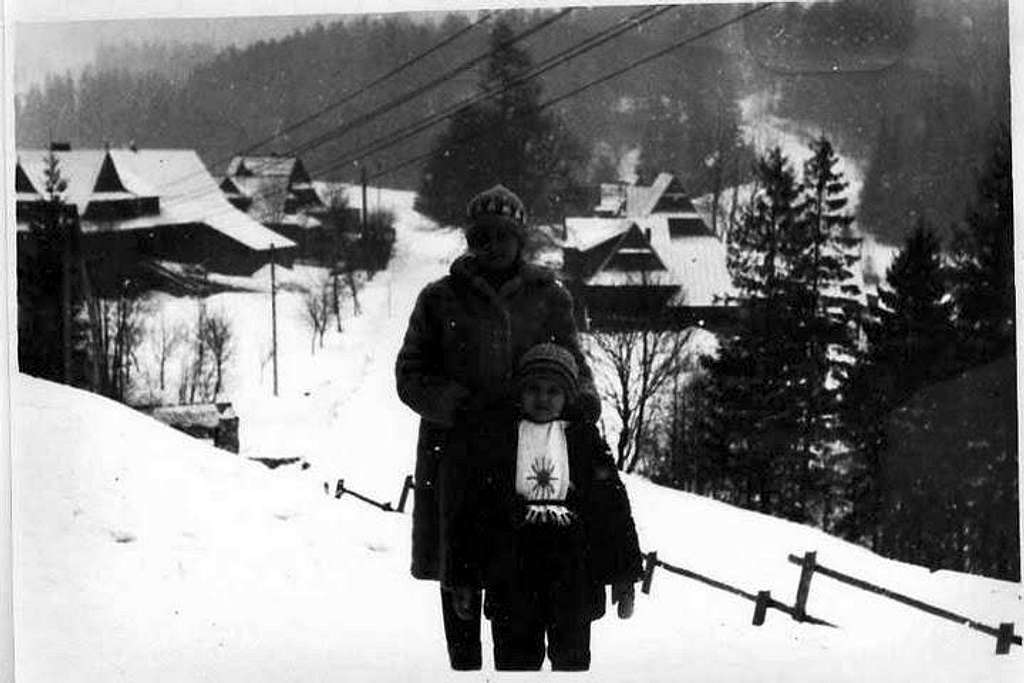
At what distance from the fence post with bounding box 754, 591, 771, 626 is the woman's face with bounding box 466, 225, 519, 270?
124 centimetres

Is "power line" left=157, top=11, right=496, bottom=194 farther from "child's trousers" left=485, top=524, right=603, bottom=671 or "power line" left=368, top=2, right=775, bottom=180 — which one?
"child's trousers" left=485, top=524, right=603, bottom=671

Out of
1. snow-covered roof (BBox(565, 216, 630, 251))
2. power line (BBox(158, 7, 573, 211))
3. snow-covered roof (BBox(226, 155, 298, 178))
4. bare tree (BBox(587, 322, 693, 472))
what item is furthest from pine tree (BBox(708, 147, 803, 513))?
snow-covered roof (BBox(226, 155, 298, 178))

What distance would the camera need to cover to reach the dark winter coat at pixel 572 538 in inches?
120

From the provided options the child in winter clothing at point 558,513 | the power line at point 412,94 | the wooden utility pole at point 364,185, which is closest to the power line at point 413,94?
the power line at point 412,94

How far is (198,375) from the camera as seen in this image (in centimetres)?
349

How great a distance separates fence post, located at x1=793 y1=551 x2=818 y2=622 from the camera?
3.37 m

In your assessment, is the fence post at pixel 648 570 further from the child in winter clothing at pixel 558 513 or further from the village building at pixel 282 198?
the village building at pixel 282 198

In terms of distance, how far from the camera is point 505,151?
11.5 ft

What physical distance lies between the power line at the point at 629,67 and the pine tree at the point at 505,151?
0.03 metres

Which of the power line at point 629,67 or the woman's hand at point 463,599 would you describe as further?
the power line at point 629,67

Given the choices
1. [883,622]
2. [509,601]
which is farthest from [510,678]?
[883,622]

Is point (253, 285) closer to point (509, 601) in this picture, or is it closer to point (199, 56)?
point (199, 56)

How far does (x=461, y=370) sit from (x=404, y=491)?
48 centimetres

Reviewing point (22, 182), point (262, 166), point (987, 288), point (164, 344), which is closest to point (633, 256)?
point (987, 288)
